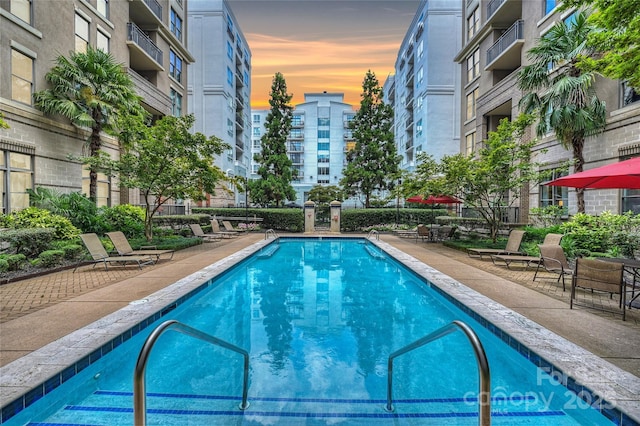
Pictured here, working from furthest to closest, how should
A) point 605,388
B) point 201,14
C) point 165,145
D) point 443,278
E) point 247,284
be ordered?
point 201,14 < point 165,145 < point 247,284 < point 443,278 < point 605,388

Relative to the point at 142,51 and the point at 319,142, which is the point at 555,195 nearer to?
the point at 142,51

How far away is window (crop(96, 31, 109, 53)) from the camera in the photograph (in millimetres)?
17297

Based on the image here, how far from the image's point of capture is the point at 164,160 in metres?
12.6

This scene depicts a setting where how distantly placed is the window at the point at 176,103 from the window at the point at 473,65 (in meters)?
23.1

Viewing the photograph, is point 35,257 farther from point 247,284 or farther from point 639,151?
point 639,151

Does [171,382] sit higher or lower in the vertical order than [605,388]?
lower

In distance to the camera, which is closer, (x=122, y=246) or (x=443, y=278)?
(x=443, y=278)

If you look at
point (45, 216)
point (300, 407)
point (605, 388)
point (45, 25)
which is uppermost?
point (45, 25)

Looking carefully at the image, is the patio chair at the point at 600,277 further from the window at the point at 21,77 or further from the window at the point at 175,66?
the window at the point at 175,66

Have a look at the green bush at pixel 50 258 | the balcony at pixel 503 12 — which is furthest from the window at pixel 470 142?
the green bush at pixel 50 258

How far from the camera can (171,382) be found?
403 centimetres

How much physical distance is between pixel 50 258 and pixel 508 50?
24.0 metres

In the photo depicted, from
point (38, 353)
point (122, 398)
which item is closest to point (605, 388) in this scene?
point (122, 398)

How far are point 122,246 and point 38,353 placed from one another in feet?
23.0
